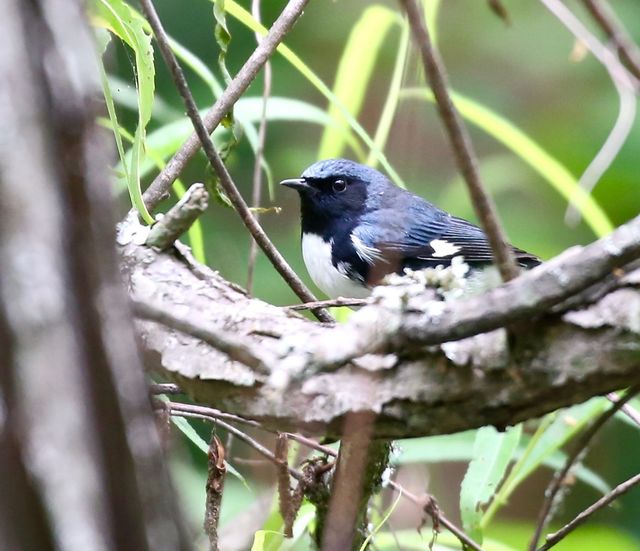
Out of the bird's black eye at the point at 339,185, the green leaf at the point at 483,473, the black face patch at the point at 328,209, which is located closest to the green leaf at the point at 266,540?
the green leaf at the point at 483,473

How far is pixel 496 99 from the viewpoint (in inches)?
152

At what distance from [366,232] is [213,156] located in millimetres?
1268

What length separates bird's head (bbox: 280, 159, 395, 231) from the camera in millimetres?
2553

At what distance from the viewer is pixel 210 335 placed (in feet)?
2.62

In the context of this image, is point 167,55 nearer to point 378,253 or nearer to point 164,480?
point 164,480

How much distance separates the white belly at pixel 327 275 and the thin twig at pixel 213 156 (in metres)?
0.74

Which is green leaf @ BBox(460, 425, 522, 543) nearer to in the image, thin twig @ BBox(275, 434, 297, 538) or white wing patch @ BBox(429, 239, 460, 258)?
thin twig @ BBox(275, 434, 297, 538)

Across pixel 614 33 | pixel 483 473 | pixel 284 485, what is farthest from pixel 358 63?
pixel 614 33

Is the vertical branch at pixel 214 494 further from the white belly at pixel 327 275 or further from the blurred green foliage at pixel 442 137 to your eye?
the white belly at pixel 327 275

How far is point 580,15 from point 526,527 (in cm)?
206

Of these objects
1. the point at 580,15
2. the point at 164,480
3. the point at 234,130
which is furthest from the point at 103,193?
the point at 580,15

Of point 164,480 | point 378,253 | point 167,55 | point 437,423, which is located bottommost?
point 378,253

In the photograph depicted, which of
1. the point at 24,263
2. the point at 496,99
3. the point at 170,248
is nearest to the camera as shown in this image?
the point at 24,263

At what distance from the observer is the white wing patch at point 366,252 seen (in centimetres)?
235
